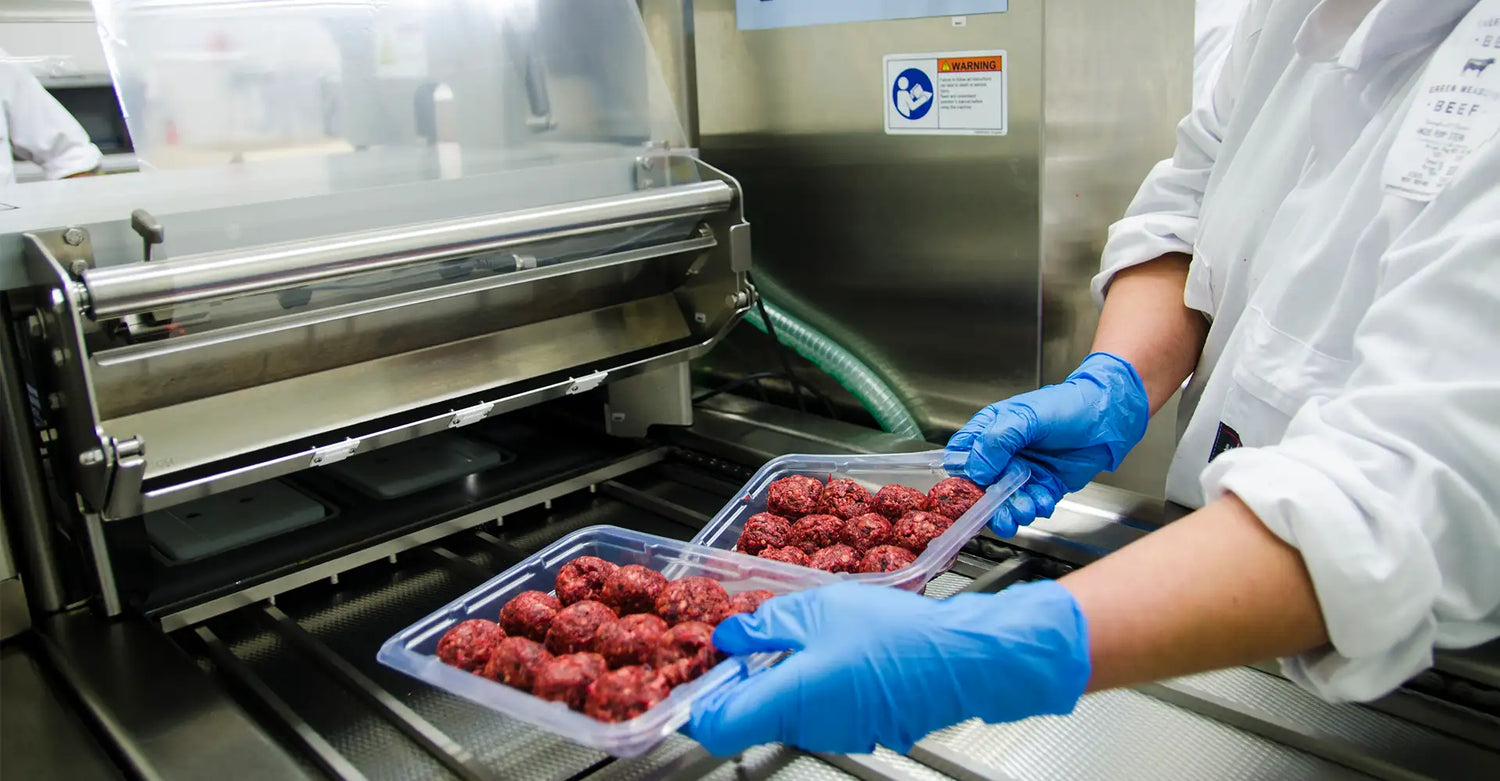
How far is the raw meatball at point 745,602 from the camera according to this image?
1.06 m

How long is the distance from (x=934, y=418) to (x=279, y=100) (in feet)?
3.93

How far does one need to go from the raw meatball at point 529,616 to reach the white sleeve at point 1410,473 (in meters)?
0.65

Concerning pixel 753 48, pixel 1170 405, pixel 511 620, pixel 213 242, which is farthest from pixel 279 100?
pixel 1170 405

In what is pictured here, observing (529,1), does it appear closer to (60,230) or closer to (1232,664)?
(60,230)

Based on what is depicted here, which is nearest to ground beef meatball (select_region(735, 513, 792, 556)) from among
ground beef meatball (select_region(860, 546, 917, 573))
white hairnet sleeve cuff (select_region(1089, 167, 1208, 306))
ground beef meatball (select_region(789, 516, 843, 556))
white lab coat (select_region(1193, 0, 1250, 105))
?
ground beef meatball (select_region(789, 516, 843, 556))

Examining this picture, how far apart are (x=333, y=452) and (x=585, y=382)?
369 mm

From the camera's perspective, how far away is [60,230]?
112 centimetres

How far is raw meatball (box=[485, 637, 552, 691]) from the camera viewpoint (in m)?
0.98

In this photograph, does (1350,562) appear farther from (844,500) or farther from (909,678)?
(844,500)

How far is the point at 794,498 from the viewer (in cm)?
134

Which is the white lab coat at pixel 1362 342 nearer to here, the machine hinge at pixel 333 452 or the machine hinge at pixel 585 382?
the machine hinge at pixel 585 382

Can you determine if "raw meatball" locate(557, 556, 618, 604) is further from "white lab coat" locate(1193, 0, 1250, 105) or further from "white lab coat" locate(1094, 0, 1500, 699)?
"white lab coat" locate(1193, 0, 1250, 105)

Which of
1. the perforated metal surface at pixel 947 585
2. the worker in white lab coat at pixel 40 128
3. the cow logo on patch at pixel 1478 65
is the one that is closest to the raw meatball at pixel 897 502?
the perforated metal surface at pixel 947 585

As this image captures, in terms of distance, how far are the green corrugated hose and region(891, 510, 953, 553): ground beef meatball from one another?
665 mm
